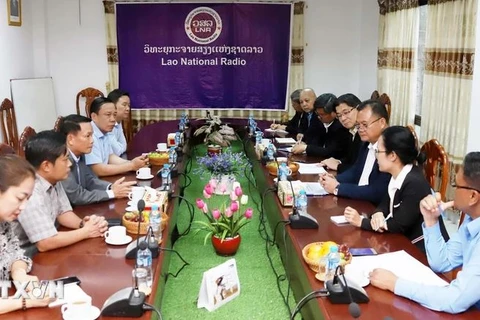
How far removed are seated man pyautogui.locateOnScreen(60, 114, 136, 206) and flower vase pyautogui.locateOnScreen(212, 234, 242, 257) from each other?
0.57 metres

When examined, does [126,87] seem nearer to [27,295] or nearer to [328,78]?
[328,78]

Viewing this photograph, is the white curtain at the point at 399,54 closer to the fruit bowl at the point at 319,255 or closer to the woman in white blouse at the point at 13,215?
the fruit bowl at the point at 319,255

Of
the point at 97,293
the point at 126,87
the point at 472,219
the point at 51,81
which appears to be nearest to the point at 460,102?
the point at 472,219

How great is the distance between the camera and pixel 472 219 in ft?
5.32

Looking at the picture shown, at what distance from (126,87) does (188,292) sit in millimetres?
4423

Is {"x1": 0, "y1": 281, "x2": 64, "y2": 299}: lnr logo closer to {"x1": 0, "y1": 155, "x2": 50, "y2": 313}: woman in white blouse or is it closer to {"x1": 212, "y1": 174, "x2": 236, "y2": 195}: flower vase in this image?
{"x1": 0, "y1": 155, "x2": 50, "y2": 313}: woman in white blouse

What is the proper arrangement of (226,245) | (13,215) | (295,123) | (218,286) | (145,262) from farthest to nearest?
(295,123) < (226,245) < (218,286) < (145,262) < (13,215)

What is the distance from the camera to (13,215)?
1559 millimetres

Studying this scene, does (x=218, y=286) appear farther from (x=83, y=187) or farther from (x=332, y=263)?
(x=83, y=187)

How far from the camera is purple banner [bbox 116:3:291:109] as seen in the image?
6.39 meters

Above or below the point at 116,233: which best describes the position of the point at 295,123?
above

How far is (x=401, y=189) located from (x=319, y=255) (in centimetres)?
55

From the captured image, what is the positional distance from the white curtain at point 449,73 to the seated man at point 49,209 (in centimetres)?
293

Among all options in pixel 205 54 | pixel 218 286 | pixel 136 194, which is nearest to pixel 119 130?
pixel 136 194
